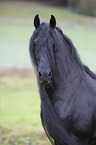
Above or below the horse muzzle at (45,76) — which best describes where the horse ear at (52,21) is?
above

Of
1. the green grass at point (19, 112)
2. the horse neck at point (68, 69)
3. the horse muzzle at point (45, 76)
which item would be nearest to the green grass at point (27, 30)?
the green grass at point (19, 112)

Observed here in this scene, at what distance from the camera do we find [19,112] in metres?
5.10

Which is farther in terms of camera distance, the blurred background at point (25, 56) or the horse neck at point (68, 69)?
the blurred background at point (25, 56)

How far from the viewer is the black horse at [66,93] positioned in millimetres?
1638

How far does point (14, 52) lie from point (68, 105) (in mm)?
10092

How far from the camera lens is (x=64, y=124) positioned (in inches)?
67.0

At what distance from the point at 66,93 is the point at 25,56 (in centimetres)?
947

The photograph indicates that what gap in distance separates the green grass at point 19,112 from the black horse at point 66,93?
1.67 meters

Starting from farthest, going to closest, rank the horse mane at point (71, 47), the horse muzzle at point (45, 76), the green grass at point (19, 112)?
1. the green grass at point (19, 112)
2. the horse mane at point (71, 47)
3. the horse muzzle at point (45, 76)

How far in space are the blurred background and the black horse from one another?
1.14 ft

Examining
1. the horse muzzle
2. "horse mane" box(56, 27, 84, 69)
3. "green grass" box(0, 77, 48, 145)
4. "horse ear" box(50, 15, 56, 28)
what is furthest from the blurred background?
the horse muzzle

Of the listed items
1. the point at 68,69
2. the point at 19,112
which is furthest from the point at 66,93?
the point at 19,112

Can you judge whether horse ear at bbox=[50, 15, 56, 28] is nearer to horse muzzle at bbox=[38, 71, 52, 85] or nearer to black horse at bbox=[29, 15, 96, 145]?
black horse at bbox=[29, 15, 96, 145]

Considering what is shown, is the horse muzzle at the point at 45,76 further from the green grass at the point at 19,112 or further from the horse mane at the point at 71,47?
the green grass at the point at 19,112
